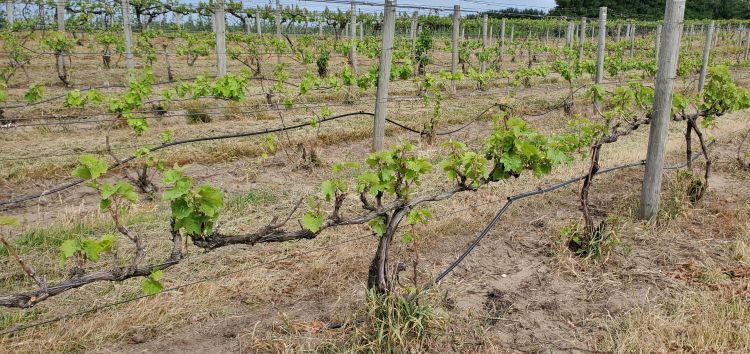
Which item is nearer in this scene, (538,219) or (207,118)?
(538,219)

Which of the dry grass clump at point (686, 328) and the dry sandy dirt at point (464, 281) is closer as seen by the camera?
the dry grass clump at point (686, 328)

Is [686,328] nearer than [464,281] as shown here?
Yes

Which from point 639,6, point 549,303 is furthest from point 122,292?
point 639,6

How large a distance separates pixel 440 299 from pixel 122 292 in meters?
2.07

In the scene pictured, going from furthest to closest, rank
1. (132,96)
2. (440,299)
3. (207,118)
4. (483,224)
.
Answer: (207,118), (132,96), (483,224), (440,299)

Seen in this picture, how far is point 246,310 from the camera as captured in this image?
3.62 m

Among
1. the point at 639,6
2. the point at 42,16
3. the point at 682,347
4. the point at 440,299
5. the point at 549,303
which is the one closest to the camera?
the point at 682,347

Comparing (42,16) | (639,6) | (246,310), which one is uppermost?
(639,6)

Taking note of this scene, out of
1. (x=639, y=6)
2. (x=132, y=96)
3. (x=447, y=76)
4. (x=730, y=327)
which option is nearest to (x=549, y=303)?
(x=730, y=327)

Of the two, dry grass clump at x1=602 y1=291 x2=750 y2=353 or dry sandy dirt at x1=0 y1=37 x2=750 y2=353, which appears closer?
dry grass clump at x1=602 y1=291 x2=750 y2=353

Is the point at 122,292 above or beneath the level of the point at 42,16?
beneath

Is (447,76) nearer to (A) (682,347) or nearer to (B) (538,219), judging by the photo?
(B) (538,219)

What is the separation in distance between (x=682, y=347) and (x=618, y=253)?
1239mm

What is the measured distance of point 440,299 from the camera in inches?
135
